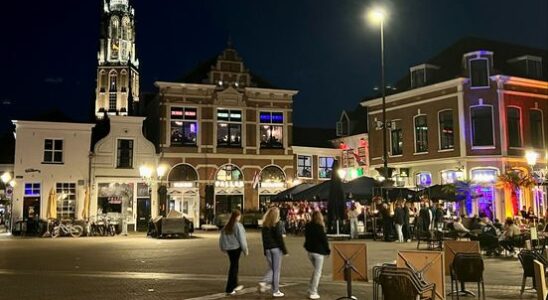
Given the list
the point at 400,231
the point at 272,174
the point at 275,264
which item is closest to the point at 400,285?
the point at 275,264

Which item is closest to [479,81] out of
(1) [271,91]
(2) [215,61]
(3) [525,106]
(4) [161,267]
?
(3) [525,106]

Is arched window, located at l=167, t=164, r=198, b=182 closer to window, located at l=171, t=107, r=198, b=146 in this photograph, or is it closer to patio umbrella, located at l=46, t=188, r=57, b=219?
window, located at l=171, t=107, r=198, b=146

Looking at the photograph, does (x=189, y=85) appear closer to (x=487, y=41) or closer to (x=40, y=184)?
(x=40, y=184)

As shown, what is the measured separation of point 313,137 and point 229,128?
9182mm

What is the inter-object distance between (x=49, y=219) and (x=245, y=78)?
58.3ft

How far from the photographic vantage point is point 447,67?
36406 millimetres

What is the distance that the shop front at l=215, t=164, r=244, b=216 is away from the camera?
3997 centimetres

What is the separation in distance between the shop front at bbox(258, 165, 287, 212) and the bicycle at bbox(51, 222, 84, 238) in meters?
14.4

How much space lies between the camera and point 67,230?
98.7 ft

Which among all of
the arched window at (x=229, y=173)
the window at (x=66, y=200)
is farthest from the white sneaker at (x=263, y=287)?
the arched window at (x=229, y=173)

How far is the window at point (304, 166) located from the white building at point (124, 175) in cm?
1199

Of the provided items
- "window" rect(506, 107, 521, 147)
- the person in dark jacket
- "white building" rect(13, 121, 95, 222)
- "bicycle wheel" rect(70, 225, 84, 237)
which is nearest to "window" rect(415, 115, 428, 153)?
"window" rect(506, 107, 521, 147)

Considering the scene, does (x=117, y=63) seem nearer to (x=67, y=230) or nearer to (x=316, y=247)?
(x=67, y=230)

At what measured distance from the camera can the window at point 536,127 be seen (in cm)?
3412
